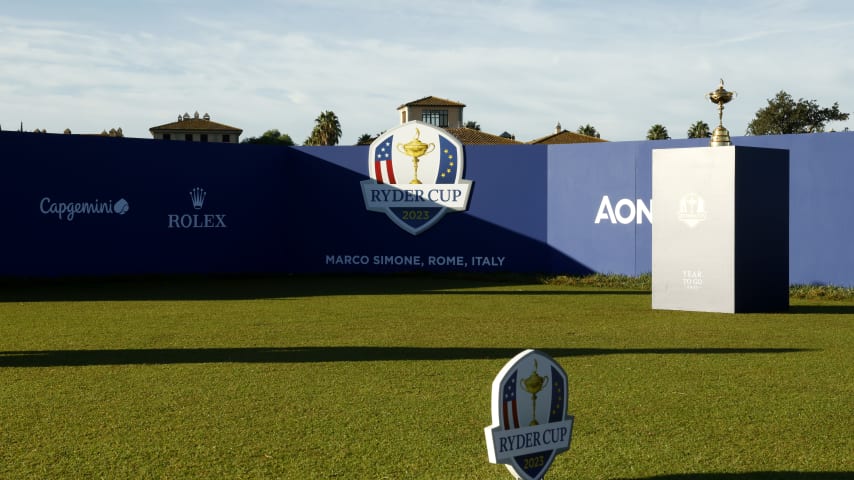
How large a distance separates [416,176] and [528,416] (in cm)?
1709

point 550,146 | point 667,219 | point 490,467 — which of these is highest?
point 550,146

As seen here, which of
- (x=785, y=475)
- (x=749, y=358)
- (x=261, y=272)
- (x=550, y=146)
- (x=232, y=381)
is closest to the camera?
(x=785, y=475)

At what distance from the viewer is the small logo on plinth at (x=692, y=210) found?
1512 centimetres

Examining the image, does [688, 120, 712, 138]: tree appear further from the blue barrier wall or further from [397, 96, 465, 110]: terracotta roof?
the blue barrier wall

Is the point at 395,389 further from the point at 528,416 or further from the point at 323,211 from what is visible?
the point at 323,211

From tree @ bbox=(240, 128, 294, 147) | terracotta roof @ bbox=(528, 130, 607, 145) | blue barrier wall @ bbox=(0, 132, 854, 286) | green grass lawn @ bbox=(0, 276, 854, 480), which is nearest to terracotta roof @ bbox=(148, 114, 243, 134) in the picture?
tree @ bbox=(240, 128, 294, 147)

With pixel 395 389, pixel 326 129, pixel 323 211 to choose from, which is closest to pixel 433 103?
pixel 326 129

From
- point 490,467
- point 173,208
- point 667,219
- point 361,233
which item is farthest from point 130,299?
point 490,467

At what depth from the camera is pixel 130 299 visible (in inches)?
668

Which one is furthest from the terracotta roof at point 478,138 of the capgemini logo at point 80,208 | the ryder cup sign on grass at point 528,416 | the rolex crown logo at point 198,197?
the ryder cup sign on grass at point 528,416

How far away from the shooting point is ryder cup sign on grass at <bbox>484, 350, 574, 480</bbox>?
4707mm

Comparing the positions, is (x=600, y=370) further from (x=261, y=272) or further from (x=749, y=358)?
(x=261, y=272)

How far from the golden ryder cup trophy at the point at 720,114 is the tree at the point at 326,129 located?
76301mm

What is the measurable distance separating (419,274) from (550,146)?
3.65 m
